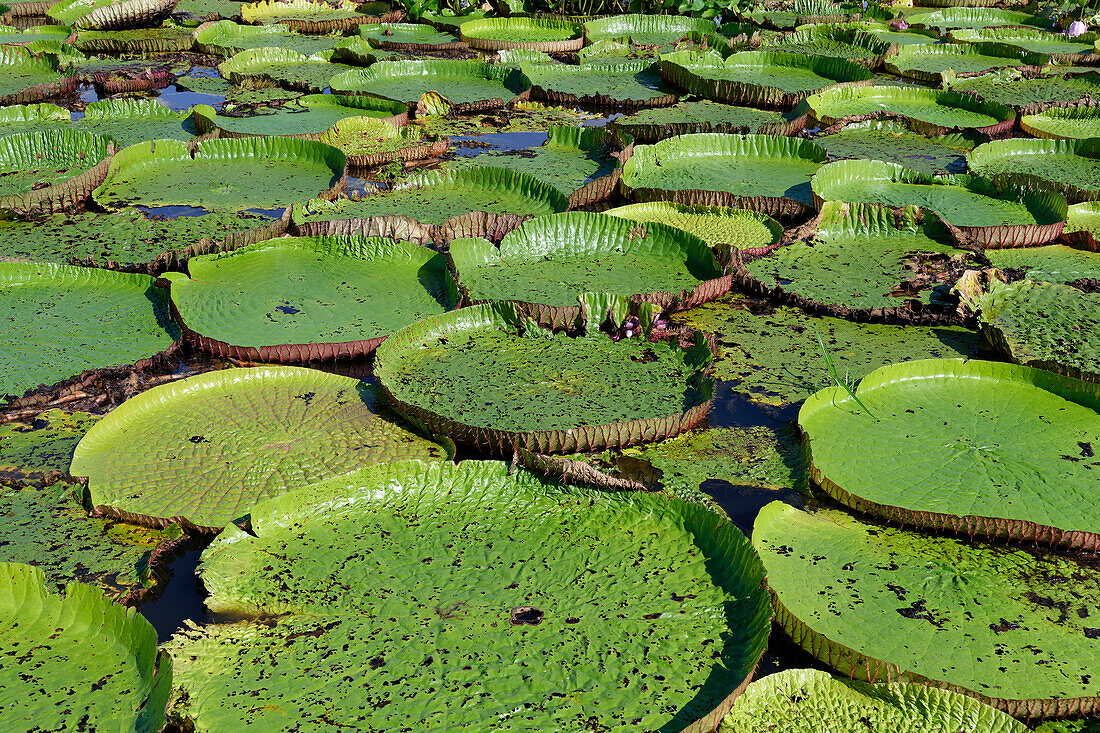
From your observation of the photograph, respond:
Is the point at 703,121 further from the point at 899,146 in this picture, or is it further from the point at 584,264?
the point at 584,264

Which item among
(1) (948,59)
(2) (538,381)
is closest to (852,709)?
(2) (538,381)

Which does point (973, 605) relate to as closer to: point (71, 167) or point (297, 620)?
point (297, 620)

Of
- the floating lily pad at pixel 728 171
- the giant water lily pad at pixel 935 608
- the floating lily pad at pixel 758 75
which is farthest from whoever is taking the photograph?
the floating lily pad at pixel 758 75

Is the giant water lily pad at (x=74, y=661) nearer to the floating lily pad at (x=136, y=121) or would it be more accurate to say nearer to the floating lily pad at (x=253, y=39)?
the floating lily pad at (x=136, y=121)

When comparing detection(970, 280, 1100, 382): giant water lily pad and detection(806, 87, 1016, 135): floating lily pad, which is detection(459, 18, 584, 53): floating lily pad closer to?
detection(806, 87, 1016, 135): floating lily pad

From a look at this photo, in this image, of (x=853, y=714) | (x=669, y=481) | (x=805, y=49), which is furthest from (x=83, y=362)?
(x=805, y=49)

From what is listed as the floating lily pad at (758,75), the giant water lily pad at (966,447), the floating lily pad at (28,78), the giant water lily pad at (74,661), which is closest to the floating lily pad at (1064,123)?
the floating lily pad at (758,75)
